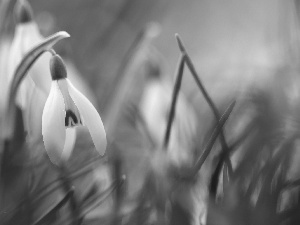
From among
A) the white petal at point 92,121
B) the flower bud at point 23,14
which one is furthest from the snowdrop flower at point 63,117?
the flower bud at point 23,14

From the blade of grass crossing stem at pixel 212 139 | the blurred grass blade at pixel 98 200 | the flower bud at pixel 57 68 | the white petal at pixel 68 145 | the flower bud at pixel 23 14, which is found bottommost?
the blurred grass blade at pixel 98 200

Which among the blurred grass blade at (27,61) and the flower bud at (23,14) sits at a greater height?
the flower bud at (23,14)

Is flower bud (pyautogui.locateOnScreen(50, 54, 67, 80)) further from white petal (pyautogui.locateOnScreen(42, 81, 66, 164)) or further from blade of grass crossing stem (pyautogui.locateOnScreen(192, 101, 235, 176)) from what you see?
blade of grass crossing stem (pyautogui.locateOnScreen(192, 101, 235, 176))

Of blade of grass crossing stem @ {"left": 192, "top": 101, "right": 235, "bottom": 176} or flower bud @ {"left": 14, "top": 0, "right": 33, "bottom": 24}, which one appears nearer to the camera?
blade of grass crossing stem @ {"left": 192, "top": 101, "right": 235, "bottom": 176}

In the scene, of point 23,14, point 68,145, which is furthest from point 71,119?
point 23,14

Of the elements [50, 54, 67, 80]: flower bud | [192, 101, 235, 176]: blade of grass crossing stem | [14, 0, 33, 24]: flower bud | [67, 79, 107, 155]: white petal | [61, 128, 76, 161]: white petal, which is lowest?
[192, 101, 235, 176]: blade of grass crossing stem

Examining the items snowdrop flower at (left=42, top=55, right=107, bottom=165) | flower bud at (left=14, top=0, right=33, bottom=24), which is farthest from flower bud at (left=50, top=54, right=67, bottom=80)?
flower bud at (left=14, top=0, right=33, bottom=24)

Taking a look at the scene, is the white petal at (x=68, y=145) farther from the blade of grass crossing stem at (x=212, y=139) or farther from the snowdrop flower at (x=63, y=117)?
the blade of grass crossing stem at (x=212, y=139)
